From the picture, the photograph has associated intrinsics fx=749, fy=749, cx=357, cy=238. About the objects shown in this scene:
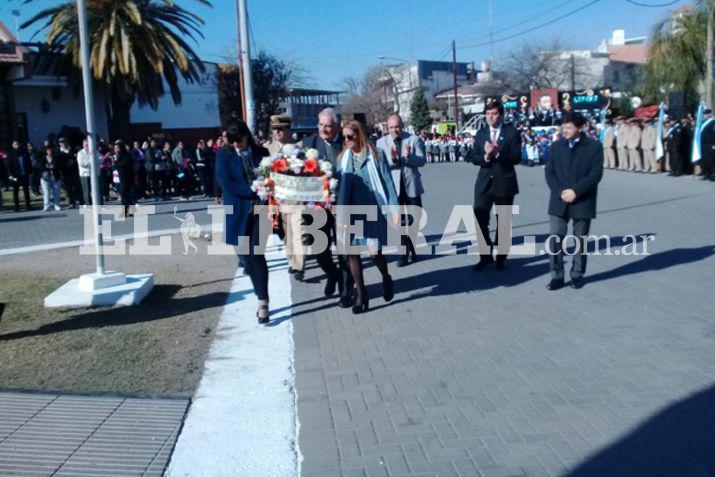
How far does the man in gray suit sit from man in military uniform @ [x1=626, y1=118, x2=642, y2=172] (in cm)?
1712

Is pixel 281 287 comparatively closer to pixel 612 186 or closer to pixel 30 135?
pixel 612 186

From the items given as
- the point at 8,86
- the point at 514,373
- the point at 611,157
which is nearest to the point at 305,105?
the point at 8,86

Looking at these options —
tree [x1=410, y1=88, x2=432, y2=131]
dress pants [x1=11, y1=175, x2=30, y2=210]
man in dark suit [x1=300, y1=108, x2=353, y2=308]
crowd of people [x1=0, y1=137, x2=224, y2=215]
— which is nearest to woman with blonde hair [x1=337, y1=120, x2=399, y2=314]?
man in dark suit [x1=300, y1=108, x2=353, y2=308]

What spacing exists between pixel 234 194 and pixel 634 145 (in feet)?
67.8

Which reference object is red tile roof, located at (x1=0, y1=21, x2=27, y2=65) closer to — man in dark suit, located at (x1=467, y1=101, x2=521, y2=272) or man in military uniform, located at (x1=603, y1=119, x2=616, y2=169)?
man in military uniform, located at (x1=603, y1=119, x2=616, y2=169)

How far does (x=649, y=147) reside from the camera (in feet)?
78.4

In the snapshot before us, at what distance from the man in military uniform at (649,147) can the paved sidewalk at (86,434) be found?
21758 millimetres

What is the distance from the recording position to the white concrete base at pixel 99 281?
8086mm

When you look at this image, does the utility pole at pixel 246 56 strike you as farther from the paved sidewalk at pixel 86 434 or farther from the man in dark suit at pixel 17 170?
the paved sidewalk at pixel 86 434

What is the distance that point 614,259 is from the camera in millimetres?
9617

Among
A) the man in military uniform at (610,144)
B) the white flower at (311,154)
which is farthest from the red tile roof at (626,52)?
the white flower at (311,154)

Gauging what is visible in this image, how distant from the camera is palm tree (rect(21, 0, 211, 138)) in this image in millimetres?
26531

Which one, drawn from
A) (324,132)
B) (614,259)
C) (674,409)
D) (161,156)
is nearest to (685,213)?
(614,259)

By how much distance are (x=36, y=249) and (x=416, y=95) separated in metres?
51.8
